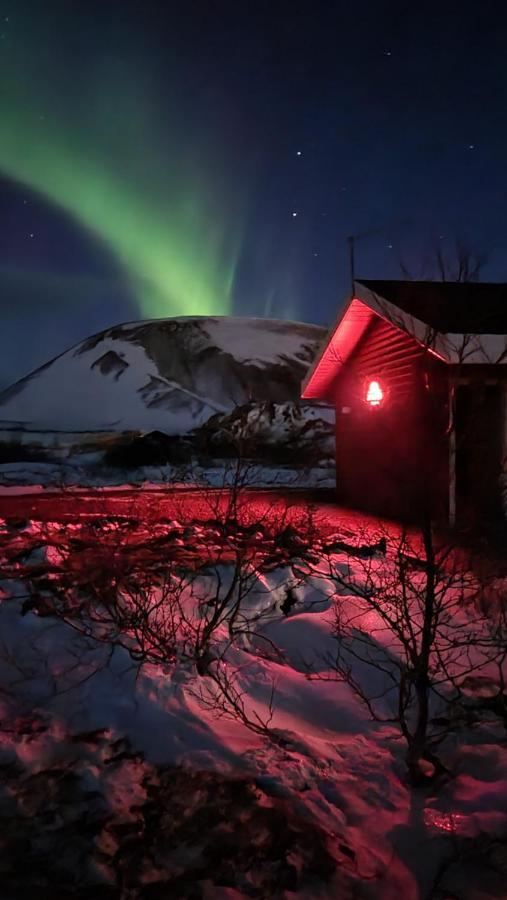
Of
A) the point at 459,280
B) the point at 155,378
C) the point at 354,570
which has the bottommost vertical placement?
the point at 354,570

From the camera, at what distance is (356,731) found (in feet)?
13.9

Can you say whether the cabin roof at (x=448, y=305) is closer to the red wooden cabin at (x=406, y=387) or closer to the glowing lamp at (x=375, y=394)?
the red wooden cabin at (x=406, y=387)

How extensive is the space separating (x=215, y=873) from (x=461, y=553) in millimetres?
5640

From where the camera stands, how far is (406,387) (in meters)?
11.2

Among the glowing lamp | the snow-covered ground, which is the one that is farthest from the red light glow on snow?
the snow-covered ground

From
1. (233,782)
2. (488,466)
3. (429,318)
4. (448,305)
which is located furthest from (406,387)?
(233,782)

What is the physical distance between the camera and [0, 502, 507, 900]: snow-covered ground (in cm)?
276

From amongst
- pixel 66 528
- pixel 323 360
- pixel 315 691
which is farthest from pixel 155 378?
pixel 315 691

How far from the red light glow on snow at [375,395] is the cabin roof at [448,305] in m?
2.04

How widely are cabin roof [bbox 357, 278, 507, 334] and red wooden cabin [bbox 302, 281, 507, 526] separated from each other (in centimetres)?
2

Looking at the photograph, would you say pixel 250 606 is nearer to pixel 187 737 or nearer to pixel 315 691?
pixel 315 691

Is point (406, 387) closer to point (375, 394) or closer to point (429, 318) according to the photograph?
point (375, 394)

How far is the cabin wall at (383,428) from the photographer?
33.0 feet

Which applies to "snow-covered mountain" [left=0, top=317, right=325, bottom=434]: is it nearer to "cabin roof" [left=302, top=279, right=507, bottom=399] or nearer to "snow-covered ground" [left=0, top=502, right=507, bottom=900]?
"cabin roof" [left=302, top=279, right=507, bottom=399]
